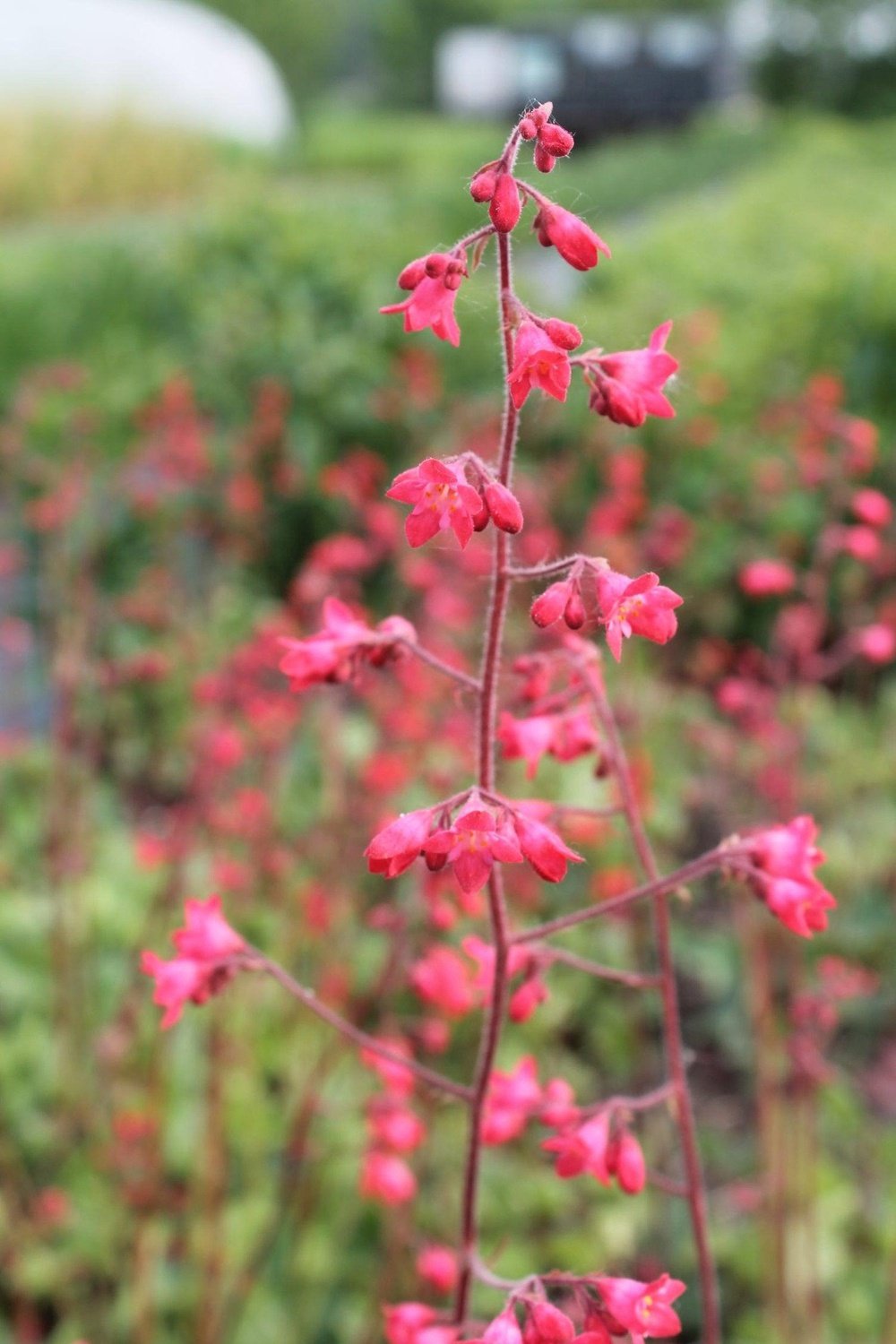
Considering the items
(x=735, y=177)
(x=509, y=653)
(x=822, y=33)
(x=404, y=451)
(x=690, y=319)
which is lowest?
(x=509, y=653)

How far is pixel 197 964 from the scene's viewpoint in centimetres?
131

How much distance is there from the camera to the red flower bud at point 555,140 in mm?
969

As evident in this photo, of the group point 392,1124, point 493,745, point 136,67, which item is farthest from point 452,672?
point 136,67

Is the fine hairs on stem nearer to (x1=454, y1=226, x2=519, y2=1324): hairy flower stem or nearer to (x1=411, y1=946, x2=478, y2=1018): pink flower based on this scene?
(x1=454, y1=226, x2=519, y2=1324): hairy flower stem

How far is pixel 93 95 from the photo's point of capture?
516 inches

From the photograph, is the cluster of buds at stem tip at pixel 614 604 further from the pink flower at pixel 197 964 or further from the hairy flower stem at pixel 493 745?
the pink flower at pixel 197 964

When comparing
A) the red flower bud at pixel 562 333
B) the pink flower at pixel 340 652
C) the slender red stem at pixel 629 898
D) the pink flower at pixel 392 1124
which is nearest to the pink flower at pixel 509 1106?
the slender red stem at pixel 629 898

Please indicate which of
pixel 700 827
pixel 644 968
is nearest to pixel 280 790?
pixel 644 968

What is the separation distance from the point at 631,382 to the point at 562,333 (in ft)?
0.42

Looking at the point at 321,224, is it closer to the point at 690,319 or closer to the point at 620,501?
the point at 690,319

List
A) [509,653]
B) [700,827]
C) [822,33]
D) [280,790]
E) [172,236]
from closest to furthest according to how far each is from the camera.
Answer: [509,653] → [280,790] → [700,827] → [172,236] → [822,33]

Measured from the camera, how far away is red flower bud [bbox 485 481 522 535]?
96 centimetres

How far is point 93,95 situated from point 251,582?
935cm

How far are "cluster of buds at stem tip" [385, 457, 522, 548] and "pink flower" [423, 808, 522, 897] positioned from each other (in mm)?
209
